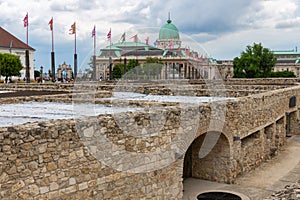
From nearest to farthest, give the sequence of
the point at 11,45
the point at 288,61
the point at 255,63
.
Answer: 1. the point at 255,63
2. the point at 11,45
3. the point at 288,61

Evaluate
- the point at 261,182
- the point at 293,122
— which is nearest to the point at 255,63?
the point at 293,122

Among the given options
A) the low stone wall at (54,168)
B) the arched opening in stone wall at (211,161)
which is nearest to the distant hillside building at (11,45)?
the arched opening in stone wall at (211,161)

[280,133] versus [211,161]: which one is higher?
[280,133]

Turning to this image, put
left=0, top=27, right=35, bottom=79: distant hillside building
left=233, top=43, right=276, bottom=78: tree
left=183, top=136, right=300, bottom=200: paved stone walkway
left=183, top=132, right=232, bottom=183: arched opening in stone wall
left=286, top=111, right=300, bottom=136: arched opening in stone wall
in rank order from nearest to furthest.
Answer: left=183, top=136, right=300, bottom=200: paved stone walkway
left=183, top=132, right=232, bottom=183: arched opening in stone wall
left=286, top=111, right=300, bottom=136: arched opening in stone wall
left=233, top=43, right=276, bottom=78: tree
left=0, top=27, right=35, bottom=79: distant hillside building

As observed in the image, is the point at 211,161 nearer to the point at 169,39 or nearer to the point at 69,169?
the point at 169,39

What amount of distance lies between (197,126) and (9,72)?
3879 centimetres

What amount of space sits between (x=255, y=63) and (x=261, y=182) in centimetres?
4470

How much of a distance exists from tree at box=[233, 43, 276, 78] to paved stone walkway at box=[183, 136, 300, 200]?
4093 centimetres

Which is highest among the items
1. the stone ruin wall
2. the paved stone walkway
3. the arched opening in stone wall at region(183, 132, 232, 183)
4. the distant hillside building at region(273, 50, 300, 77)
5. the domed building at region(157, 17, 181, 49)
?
the distant hillside building at region(273, 50, 300, 77)

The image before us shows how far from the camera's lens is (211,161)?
1056 cm

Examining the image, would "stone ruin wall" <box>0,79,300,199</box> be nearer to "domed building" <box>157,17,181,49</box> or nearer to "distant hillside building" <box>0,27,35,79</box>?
"domed building" <box>157,17,181,49</box>

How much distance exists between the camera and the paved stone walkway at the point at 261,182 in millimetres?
9539

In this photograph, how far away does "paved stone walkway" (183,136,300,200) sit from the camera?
9539mm

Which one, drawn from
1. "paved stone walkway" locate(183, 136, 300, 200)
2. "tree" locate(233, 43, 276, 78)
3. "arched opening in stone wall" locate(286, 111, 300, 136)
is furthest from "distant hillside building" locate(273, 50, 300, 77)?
"paved stone walkway" locate(183, 136, 300, 200)
